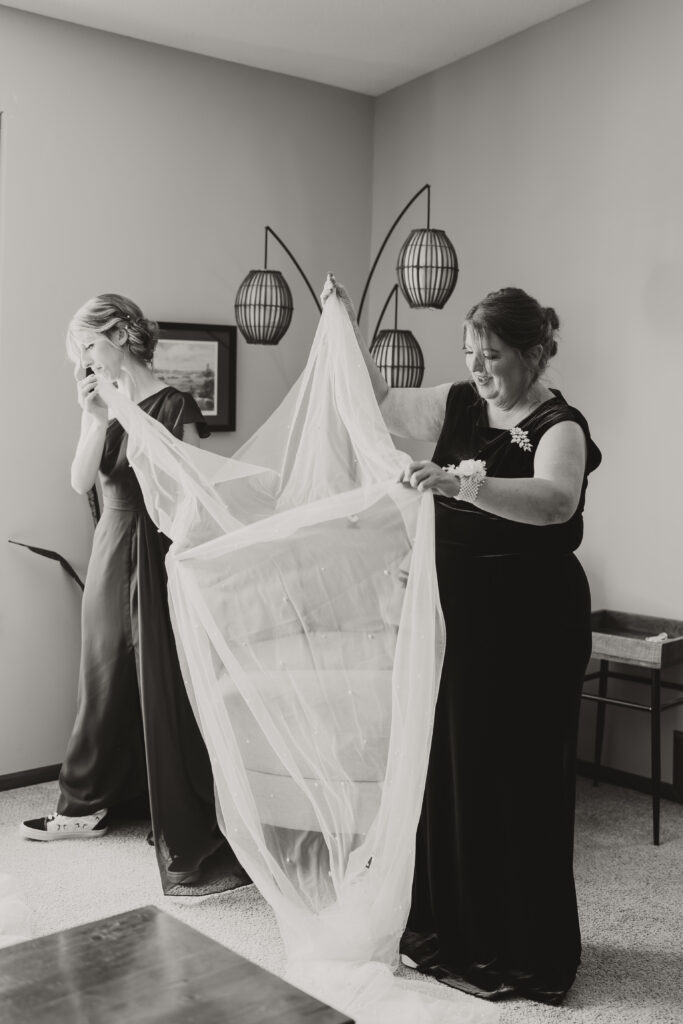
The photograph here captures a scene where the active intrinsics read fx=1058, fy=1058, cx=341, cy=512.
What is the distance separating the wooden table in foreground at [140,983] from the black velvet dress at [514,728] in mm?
827

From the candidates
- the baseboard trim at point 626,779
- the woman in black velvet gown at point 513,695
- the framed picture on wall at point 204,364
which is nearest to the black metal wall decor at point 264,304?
the framed picture on wall at point 204,364

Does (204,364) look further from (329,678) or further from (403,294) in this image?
(329,678)

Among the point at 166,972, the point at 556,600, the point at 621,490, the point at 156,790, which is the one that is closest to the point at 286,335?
the point at 621,490

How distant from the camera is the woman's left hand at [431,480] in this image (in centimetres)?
215

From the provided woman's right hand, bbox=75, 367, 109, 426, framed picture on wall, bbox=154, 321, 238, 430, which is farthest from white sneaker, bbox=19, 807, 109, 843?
framed picture on wall, bbox=154, 321, 238, 430

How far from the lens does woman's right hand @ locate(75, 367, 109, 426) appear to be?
312cm

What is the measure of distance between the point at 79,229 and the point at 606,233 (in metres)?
1.93

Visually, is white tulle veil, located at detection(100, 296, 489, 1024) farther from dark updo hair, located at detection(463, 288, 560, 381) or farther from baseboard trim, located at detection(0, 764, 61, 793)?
baseboard trim, located at detection(0, 764, 61, 793)

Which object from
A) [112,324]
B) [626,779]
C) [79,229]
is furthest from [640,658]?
[79,229]

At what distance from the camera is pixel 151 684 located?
119 inches

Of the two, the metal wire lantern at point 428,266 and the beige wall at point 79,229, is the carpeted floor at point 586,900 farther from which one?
the metal wire lantern at point 428,266

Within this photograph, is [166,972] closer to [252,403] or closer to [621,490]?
[621,490]

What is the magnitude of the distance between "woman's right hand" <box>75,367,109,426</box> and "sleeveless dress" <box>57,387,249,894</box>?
10cm

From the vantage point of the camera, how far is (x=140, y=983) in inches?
62.0
